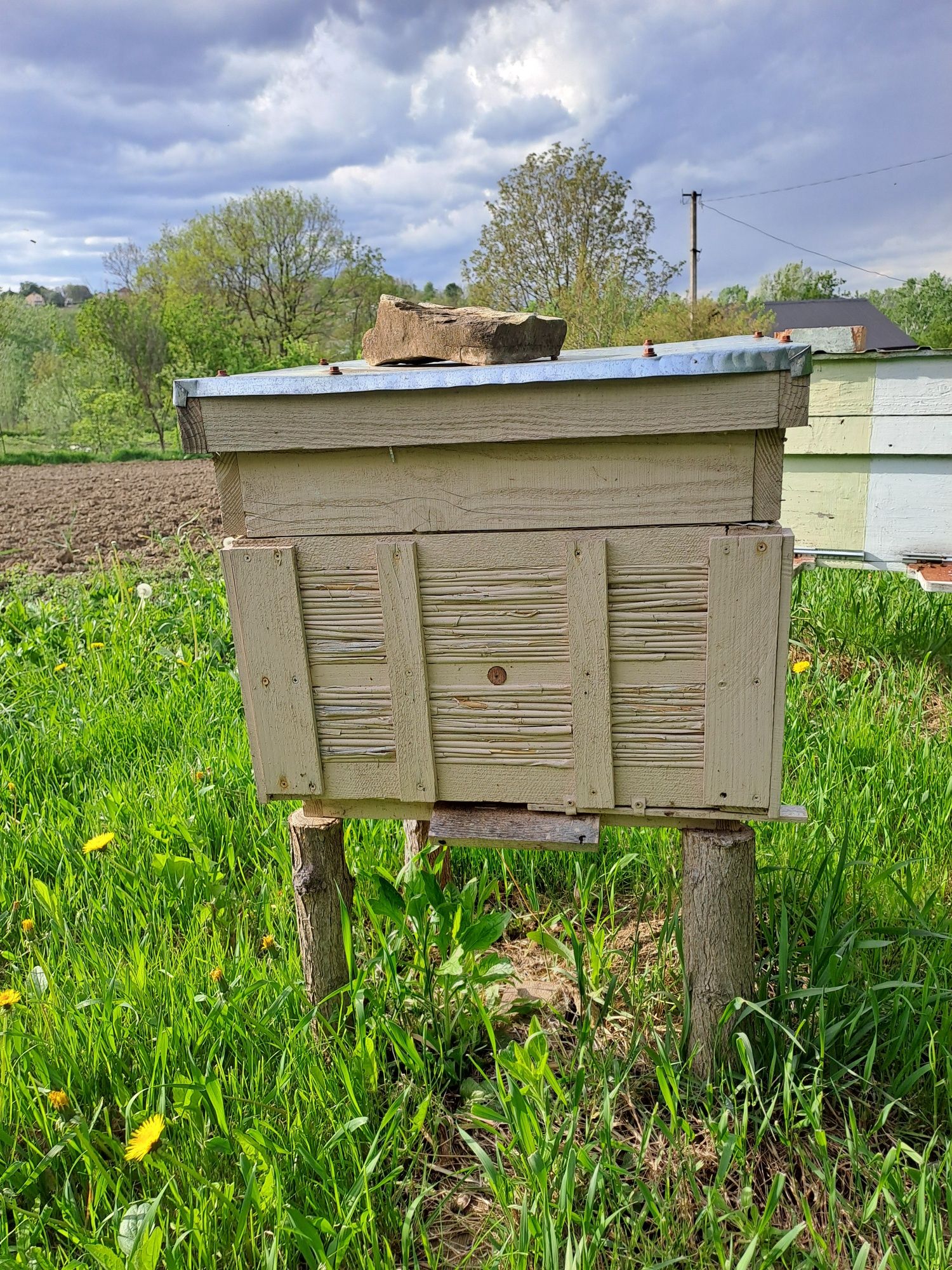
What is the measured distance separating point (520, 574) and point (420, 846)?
4.03 feet

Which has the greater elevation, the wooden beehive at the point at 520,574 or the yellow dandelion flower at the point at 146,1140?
the wooden beehive at the point at 520,574

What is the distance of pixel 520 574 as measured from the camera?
5.68 ft

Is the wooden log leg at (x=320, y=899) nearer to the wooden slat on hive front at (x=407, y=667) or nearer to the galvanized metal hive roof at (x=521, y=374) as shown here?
the wooden slat on hive front at (x=407, y=667)

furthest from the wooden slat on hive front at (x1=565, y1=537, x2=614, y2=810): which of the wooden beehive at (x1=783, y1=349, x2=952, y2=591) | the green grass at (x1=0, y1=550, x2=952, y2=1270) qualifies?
the wooden beehive at (x1=783, y1=349, x2=952, y2=591)

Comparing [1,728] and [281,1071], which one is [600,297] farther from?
[281,1071]

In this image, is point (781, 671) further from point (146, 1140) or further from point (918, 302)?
point (918, 302)

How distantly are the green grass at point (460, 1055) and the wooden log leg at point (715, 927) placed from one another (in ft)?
0.31

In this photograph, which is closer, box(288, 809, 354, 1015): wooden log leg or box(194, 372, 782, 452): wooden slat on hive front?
box(194, 372, 782, 452): wooden slat on hive front

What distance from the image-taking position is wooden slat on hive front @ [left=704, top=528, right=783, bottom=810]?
64.0 inches

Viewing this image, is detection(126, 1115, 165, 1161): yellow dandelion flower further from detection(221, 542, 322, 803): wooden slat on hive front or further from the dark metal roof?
the dark metal roof

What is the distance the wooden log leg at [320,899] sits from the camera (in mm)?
2113

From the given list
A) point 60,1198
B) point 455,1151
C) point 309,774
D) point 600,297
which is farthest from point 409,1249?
point 600,297

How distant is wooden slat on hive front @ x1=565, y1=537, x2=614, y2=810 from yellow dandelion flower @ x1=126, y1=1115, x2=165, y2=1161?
105 cm

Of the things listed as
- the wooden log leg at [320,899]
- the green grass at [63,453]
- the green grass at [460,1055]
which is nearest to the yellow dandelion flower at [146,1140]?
the green grass at [460,1055]
